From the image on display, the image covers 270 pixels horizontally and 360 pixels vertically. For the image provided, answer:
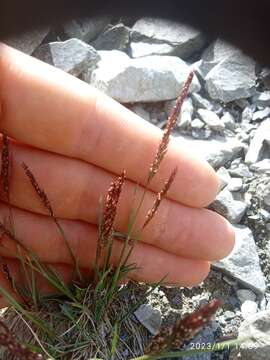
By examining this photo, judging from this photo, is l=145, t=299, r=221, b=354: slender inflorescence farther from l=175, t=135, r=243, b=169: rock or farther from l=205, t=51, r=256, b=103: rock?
l=205, t=51, r=256, b=103: rock

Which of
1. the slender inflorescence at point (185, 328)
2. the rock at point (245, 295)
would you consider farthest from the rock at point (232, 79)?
the slender inflorescence at point (185, 328)

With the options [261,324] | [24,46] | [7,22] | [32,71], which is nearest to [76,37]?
[24,46]

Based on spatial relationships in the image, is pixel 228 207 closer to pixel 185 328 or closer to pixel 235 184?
pixel 235 184

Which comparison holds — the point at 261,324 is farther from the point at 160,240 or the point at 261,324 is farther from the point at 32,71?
the point at 32,71

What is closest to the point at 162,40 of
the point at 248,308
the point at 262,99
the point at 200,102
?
the point at 200,102

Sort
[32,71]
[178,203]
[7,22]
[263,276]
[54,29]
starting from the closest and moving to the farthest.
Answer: [32,71]
[178,203]
[7,22]
[263,276]
[54,29]

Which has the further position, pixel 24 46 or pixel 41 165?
pixel 24 46
